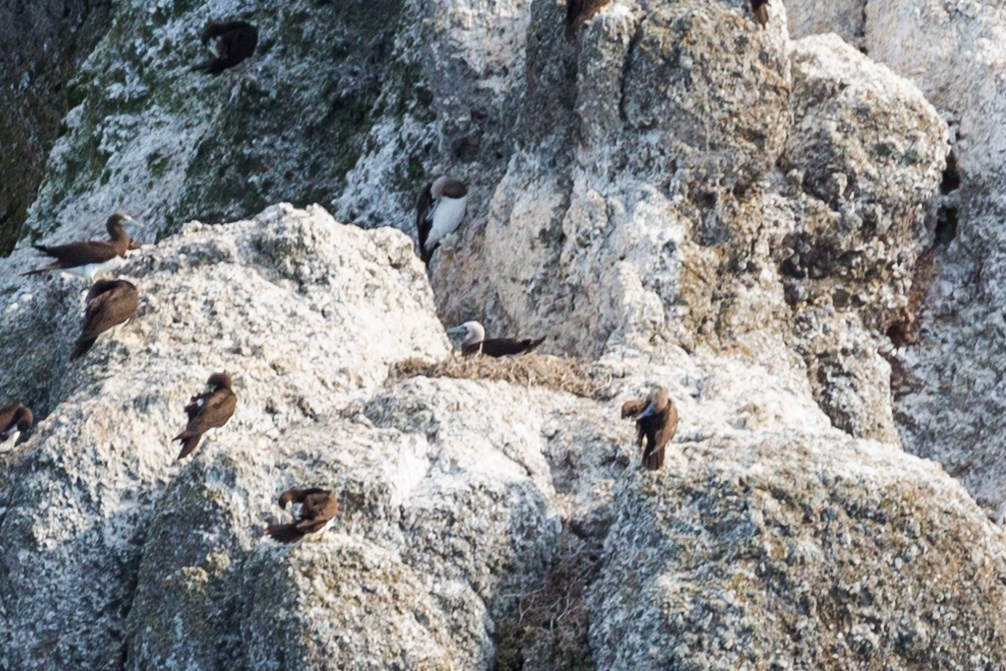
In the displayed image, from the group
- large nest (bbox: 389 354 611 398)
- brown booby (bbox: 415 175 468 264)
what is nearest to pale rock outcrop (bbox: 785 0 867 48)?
brown booby (bbox: 415 175 468 264)

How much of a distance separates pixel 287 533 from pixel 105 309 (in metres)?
3.05

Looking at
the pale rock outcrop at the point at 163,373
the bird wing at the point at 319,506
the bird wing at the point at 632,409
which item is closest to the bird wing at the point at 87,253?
the pale rock outcrop at the point at 163,373

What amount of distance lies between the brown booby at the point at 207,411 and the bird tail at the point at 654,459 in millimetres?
2892

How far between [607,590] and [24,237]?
1313cm

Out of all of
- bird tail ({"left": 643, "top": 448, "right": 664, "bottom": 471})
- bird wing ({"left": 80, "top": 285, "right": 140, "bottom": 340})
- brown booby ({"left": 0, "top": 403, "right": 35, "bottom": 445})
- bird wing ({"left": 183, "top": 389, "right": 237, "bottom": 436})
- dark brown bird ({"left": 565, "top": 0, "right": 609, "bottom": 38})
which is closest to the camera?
bird tail ({"left": 643, "top": 448, "right": 664, "bottom": 471})

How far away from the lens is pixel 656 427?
12.8m

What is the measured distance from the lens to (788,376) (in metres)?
15.9

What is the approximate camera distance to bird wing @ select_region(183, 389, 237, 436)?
1327 cm

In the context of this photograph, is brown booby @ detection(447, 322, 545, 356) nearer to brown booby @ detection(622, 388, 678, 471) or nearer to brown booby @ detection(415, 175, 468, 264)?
brown booby @ detection(415, 175, 468, 264)

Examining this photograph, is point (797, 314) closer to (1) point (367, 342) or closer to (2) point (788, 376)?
(2) point (788, 376)

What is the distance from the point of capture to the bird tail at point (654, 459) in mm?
12492

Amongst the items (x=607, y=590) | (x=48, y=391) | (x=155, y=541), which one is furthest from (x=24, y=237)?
(x=607, y=590)

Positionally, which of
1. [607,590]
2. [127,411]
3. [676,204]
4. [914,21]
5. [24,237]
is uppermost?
[914,21]

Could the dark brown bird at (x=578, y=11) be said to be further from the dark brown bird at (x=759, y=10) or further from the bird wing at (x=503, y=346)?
the bird wing at (x=503, y=346)
